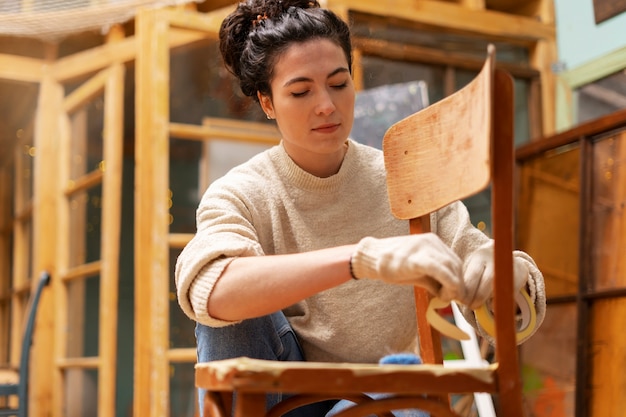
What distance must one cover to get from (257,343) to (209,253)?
22 cm

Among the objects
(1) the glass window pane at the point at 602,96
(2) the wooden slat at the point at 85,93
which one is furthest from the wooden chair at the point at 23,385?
(1) the glass window pane at the point at 602,96

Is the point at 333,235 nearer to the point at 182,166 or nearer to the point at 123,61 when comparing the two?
the point at 182,166

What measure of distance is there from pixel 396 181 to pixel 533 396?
156 cm

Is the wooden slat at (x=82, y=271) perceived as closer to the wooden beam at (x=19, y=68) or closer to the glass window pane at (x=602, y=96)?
the wooden beam at (x=19, y=68)

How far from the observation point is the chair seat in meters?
0.74

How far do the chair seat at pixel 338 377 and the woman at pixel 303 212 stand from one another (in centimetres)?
17

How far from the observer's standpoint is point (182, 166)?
2586mm

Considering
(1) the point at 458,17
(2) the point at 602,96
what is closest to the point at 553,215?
(2) the point at 602,96

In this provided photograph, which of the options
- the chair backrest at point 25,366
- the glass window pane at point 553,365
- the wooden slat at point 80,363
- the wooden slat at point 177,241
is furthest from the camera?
the wooden slat at point 80,363

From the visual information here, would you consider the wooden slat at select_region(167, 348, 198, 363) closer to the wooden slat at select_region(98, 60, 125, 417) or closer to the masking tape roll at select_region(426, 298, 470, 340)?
the wooden slat at select_region(98, 60, 125, 417)

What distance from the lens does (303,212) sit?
4.01 feet

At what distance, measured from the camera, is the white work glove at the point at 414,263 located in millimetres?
782

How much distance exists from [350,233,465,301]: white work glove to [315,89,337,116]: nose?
341 millimetres

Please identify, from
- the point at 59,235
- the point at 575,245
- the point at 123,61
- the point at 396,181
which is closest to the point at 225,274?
the point at 396,181
